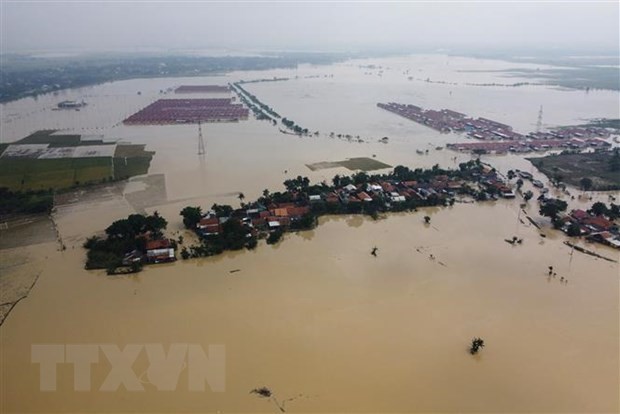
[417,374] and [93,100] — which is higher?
[93,100]

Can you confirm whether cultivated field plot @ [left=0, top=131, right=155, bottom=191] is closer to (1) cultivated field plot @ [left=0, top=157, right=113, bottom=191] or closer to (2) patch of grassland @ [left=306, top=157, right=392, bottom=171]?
(1) cultivated field plot @ [left=0, top=157, right=113, bottom=191]

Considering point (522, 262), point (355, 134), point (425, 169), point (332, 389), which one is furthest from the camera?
point (355, 134)

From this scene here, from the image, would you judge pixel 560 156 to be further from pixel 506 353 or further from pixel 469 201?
pixel 506 353

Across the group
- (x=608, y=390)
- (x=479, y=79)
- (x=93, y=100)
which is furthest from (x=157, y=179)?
(x=479, y=79)

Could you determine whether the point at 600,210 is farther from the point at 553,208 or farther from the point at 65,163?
the point at 65,163

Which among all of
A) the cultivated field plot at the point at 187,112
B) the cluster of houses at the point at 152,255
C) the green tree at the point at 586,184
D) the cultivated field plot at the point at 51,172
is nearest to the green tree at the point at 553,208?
the green tree at the point at 586,184

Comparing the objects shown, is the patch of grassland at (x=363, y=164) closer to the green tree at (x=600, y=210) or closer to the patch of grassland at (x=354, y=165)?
the patch of grassland at (x=354, y=165)

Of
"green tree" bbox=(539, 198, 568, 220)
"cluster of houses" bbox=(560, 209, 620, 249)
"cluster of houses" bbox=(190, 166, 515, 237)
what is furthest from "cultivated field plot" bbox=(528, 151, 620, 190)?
"cluster of houses" bbox=(560, 209, 620, 249)
